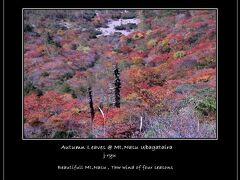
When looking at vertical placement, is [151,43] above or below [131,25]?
below

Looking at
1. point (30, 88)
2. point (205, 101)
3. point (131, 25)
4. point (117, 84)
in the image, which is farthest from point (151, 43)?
point (30, 88)

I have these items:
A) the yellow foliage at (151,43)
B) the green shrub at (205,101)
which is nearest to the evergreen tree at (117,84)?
the yellow foliage at (151,43)

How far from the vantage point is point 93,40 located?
39.0 ft

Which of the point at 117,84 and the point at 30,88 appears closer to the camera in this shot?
the point at 30,88

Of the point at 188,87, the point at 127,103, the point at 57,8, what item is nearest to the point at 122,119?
the point at 127,103

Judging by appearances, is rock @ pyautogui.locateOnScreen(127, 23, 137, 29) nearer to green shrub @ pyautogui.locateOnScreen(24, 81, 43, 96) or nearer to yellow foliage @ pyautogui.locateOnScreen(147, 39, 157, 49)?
yellow foliage @ pyautogui.locateOnScreen(147, 39, 157, 49)

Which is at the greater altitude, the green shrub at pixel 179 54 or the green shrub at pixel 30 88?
the green shrub at pixel 179 54

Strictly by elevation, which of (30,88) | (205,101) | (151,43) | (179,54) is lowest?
(205,101)

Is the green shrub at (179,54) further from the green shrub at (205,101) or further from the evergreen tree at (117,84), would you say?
the evergreen tree at (117,84)

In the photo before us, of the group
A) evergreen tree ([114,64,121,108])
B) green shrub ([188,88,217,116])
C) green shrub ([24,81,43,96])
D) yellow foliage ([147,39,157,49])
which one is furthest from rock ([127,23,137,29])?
green shrub ([24,81,43,96])

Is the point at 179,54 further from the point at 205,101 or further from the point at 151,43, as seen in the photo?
the point at 205,101

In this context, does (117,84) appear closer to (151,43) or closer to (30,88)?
(151,43)

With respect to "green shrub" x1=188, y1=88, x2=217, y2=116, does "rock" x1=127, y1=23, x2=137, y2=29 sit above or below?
above
